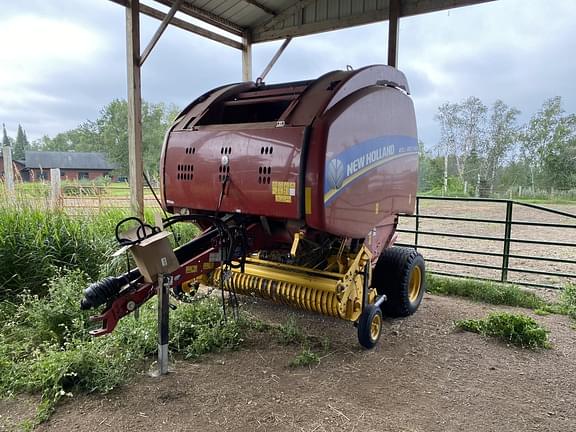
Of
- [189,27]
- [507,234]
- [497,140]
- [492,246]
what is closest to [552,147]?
[497,140]

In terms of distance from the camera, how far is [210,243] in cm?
270

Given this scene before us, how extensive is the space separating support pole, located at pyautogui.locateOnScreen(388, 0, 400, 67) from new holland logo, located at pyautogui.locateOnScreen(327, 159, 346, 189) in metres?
2.52

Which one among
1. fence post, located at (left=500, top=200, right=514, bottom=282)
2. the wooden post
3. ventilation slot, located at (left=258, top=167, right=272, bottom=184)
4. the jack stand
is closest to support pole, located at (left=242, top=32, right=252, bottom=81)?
the wooden post

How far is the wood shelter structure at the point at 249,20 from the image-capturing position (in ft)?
13.8

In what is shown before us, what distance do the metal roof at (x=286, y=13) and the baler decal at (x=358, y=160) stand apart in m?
2.23

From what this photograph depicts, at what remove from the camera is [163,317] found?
2324mm

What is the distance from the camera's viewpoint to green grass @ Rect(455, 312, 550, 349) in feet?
10.2

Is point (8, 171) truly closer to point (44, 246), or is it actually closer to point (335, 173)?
point (44, 246)

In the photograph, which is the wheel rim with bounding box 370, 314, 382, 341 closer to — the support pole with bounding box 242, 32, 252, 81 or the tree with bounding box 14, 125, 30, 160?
the support pole with bounding box 242, 32, 252, 81

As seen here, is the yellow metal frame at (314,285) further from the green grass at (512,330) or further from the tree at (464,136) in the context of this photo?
the tree at (464,136)

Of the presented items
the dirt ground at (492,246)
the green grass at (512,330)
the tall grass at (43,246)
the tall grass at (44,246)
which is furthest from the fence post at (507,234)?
the tall grass at (43,246)

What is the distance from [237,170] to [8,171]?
3.26 m

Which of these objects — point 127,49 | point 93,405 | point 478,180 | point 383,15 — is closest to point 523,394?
point 93,405

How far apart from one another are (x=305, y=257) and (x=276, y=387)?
1.12m
